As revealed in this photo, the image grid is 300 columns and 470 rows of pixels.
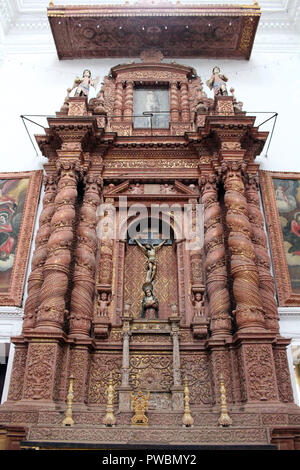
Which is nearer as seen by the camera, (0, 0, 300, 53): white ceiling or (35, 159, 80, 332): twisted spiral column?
(35, 159, 80, 332): twisted spiral column

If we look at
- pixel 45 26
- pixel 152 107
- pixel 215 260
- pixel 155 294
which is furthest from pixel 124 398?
pixel 45 26

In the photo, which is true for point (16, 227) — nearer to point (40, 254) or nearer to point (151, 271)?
point (40, 254)

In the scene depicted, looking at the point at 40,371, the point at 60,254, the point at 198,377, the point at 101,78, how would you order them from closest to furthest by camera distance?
the point at 40,371 → the point at 198,377 → the point at 60,254 → the point at 101,78

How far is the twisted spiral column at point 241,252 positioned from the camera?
25.2ft

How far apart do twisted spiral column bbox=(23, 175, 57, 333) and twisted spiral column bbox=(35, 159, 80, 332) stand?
0.52 metres

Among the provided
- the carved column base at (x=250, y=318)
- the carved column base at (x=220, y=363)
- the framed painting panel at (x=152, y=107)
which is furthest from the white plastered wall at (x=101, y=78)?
Answer: the carved column base at (x=220, y=363)

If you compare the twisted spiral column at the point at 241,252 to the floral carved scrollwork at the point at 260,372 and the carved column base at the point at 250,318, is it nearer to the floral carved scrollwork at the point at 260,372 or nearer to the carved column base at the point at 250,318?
the carved column base at the point at 250,318

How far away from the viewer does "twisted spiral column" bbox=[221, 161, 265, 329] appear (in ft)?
25.2

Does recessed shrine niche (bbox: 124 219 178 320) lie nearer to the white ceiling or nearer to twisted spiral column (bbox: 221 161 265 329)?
twisted spiral column (bbox: 221 161 265 329)

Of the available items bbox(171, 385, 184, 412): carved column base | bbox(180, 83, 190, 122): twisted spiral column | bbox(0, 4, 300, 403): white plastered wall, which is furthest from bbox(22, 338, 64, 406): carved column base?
bbox(180, 83, 190, 122): twisted spiral column

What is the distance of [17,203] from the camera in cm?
1068

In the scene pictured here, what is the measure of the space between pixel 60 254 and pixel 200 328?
131 inches

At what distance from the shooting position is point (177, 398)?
287 inches
